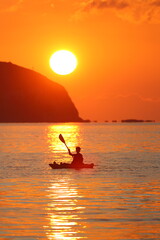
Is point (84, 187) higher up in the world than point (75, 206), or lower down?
higher up

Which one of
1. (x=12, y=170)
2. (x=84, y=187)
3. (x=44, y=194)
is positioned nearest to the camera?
(x=44, y=194)

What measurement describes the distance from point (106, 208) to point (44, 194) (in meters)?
5.17

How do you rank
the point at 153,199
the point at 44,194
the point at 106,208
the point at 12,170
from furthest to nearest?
the point at 12,170
the point at 44,194
the point at 153,199
the point at 106,208

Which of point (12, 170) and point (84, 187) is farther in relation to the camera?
point (12, 170)

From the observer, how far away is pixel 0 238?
57.3 feet

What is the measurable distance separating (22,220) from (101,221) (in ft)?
8.70

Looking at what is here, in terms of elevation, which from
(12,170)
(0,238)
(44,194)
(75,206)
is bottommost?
(0,238)

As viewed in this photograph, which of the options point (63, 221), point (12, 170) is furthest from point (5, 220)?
point (12, 170)

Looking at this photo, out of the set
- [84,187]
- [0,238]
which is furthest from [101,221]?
[84,187]

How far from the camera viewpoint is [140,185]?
31297 millimetres

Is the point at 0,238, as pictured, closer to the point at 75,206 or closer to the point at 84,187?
the point at 75,206

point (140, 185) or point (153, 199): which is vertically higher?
point (140, 185)

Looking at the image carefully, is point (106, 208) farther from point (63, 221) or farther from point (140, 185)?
point (140, 185)

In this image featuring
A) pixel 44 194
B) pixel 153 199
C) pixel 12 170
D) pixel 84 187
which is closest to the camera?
pixel 153 199
